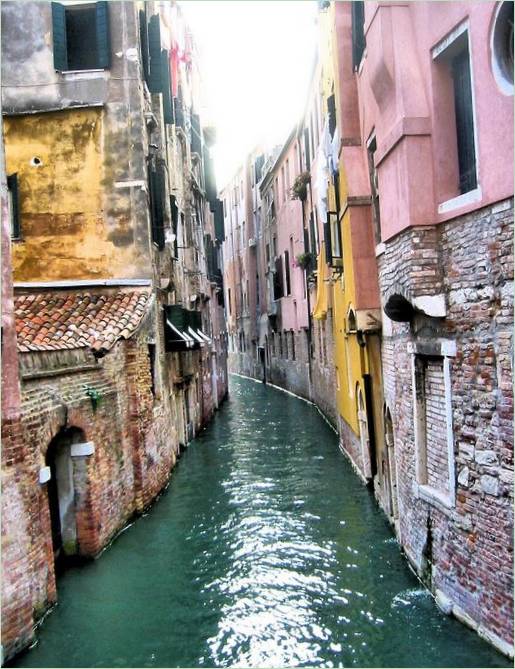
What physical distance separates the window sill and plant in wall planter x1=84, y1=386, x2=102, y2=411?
4.90 metres

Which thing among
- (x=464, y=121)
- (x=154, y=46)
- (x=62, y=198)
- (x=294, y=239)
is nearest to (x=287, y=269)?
(x=294, y=239)

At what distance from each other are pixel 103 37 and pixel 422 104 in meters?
7.35

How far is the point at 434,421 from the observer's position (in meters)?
6.36

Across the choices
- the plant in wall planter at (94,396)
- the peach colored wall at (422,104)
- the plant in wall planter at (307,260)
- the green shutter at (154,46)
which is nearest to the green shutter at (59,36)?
the green shutter at (154,46)

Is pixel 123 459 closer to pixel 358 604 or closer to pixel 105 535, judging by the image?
pixel 105 535

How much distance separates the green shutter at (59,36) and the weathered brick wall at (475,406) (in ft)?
25.1

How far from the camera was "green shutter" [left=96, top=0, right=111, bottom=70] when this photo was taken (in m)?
11.2

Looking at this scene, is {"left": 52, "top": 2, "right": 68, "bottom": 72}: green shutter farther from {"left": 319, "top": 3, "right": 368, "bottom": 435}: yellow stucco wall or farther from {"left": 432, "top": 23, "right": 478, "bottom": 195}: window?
{"left": 432, "top": 23, "right": 478, "bottom": 195}: window

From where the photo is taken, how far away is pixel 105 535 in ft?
27.7

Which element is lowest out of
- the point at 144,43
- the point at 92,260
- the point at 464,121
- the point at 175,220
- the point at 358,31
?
the point at 92,260

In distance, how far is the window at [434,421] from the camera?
230 inches

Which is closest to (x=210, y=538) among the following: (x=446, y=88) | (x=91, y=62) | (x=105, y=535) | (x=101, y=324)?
(x=105, y=535)

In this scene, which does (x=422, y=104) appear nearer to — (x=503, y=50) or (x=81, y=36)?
(x=503, y=50)

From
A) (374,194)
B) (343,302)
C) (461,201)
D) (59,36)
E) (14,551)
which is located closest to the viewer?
(461,201)
